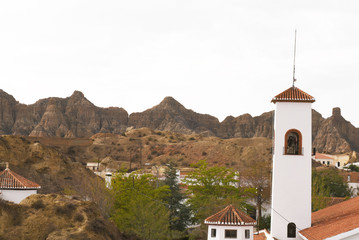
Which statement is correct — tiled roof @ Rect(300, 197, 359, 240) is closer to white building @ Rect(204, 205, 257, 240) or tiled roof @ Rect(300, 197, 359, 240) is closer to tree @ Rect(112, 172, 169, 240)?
white building @ Rect(204, 205, 257, 240)

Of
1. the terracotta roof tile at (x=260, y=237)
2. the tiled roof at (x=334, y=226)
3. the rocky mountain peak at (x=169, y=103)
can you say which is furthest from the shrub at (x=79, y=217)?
the rocky mountain peak at (x=169, y=103)

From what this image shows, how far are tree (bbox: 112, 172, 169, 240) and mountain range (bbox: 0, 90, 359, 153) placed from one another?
4624 inches

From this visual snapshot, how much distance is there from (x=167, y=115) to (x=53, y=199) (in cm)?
16201

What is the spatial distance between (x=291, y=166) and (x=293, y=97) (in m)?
3.33

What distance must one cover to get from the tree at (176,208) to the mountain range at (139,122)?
116 metres

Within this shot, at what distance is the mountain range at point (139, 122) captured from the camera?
15738 cm

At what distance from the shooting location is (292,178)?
75.3ft

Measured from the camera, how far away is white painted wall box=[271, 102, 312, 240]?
2284 centimetres

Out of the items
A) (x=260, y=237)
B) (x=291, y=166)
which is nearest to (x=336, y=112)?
(x=260, y=237)

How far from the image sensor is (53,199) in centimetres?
1178

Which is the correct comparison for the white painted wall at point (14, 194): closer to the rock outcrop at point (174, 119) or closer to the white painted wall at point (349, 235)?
the white painted wall at point (349, 235)

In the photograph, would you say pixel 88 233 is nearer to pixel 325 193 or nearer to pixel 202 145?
pixel 325 193

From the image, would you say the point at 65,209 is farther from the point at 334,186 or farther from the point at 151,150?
the point at 151,150

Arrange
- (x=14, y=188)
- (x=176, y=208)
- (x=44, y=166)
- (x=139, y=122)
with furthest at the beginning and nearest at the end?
(x=139, y=122) → (x=44, y=166) → (x=176, y=208) → (x=14, y=188)
